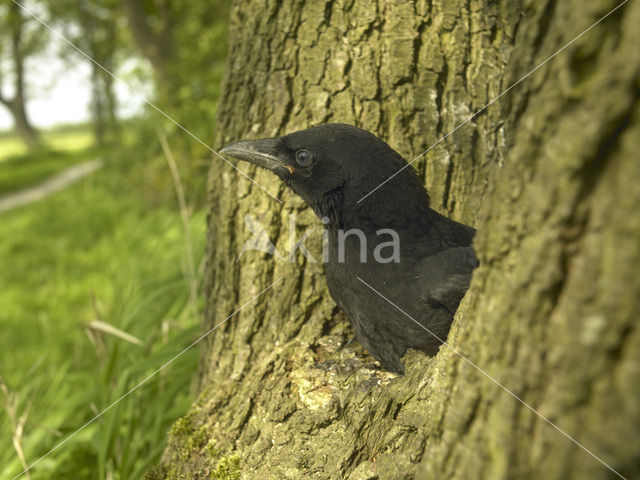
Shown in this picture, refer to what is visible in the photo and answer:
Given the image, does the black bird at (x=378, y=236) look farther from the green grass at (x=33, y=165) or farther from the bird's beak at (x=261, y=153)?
the green grass at (x=33, y=165)

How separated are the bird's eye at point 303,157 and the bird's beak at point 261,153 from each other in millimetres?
49

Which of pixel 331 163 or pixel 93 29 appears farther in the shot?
pixel 93 29

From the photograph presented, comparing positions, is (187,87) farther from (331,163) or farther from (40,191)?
(40,191)

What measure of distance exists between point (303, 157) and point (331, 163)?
Result: 0.13 m

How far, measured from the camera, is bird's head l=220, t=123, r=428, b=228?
1.93 meters

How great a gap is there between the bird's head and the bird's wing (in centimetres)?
28

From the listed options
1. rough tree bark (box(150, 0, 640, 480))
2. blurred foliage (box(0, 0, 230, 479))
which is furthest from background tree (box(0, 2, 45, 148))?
rough tree bark (box(150, 0, 640, 480))

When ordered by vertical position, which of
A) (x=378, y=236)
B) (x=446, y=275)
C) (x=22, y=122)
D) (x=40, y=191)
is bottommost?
(x=40, y=191)

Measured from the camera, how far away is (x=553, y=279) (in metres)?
0.90

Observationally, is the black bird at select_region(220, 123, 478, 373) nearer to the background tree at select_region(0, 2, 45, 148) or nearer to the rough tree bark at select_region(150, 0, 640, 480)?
the rough tree bark at select_region(150, 0, 640, 480)

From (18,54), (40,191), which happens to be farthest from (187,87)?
(18,54)

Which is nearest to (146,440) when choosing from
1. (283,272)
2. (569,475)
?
(283,272)

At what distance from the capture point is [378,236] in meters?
1.96

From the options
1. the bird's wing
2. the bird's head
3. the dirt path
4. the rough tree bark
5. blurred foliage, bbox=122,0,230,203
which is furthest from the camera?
the dirt path
